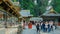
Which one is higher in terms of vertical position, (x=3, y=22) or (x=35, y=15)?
(x=3, y=22)

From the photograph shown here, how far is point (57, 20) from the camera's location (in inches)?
1949

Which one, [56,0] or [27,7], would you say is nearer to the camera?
[56,0]

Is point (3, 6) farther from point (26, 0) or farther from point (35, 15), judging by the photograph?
point (35, 15)

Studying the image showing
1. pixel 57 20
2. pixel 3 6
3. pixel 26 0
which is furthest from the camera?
pixel 26 0

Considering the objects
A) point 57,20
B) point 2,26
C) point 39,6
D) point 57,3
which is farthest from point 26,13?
point 2,26

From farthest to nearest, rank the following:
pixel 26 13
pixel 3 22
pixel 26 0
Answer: pixel 26 0 < pixel 26 13 < pixel 3 22

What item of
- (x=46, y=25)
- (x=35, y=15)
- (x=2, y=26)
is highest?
(x=2, y=26)

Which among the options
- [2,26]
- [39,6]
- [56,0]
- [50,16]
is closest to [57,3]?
[56,0]

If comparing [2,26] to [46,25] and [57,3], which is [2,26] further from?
[57,3]

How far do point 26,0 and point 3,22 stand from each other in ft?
232

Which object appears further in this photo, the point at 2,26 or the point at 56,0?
the point at 56,0

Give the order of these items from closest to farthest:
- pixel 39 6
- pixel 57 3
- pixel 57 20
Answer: pixel 57 20, pixel 57 3, pixel 39 6

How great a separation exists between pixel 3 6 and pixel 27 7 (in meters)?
74.5

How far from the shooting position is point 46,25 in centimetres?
2842
